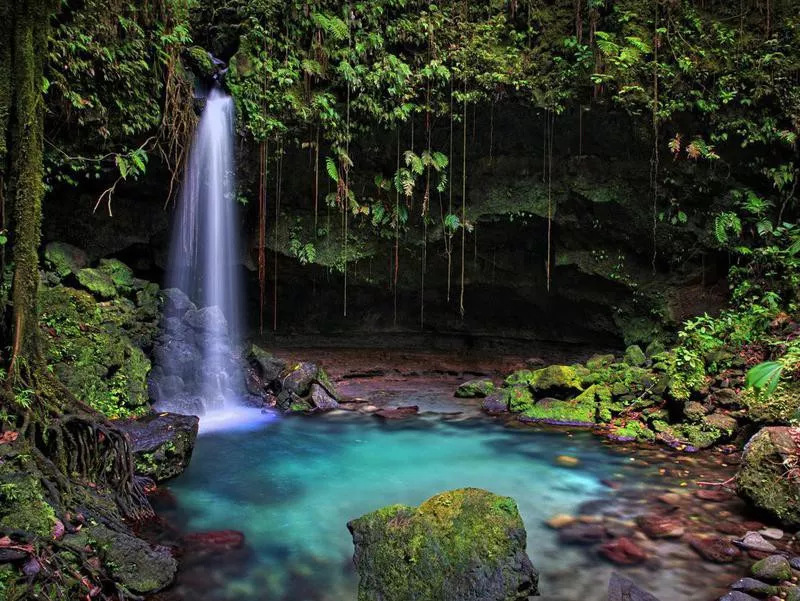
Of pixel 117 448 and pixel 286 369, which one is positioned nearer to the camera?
pixel 117 448

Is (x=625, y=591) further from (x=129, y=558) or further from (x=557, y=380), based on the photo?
(x=557, y=380)

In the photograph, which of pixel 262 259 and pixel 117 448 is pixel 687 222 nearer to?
pixel 262 259

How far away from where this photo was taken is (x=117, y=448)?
16.6 feet

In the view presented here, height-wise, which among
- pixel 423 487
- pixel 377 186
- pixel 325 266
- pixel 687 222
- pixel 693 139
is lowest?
pixel 423 487

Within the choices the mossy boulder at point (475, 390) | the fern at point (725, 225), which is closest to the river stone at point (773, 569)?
the mossy boulder at point (475, 390)

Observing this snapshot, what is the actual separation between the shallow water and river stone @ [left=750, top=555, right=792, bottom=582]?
15.4 inches

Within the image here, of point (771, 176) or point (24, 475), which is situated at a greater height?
point (771, 176)

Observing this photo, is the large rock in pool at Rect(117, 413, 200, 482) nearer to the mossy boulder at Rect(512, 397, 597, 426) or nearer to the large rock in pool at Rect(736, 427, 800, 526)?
Answer: the mossy boulder at Rect(512, 397, 597, 426)

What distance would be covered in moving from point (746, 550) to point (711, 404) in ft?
13.1

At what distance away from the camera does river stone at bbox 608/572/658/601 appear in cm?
385

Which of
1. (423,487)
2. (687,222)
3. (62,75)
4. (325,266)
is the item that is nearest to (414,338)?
(325,266)

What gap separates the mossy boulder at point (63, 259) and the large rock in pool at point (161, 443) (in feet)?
13.0

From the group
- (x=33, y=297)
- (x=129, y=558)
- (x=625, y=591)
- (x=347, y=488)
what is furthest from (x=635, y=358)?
(x=33, y=297)

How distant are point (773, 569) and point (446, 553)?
259cm
